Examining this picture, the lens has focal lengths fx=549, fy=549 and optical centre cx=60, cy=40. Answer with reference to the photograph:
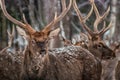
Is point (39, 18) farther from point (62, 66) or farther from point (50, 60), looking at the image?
point (50, 60)

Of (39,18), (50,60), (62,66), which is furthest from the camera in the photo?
(39,18)

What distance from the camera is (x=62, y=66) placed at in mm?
11102

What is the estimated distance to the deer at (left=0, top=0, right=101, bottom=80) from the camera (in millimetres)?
10328

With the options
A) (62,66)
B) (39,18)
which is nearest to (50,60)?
(62,66)

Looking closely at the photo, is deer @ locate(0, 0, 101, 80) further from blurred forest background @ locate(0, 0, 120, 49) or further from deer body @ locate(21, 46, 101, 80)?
blurred forest background @ locate(0, 0, 120, 49)

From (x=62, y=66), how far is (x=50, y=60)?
49cm

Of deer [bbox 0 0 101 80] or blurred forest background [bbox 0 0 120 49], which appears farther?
blurred forest background [bbox 0 0 120 49]

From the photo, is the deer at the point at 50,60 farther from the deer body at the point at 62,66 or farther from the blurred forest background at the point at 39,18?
the blurred forest background at the point at 39,18

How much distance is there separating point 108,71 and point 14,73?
2.79 m

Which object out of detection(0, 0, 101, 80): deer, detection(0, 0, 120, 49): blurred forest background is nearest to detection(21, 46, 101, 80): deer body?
detection(0, 0, 101, 80): deer

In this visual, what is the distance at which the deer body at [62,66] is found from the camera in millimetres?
10422

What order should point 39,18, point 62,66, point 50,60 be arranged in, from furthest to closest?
point 39,18 < point 62,66 < point 50,60

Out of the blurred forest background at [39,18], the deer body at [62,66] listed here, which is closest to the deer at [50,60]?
the deer body at [62,66]

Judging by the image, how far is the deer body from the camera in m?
10.4
